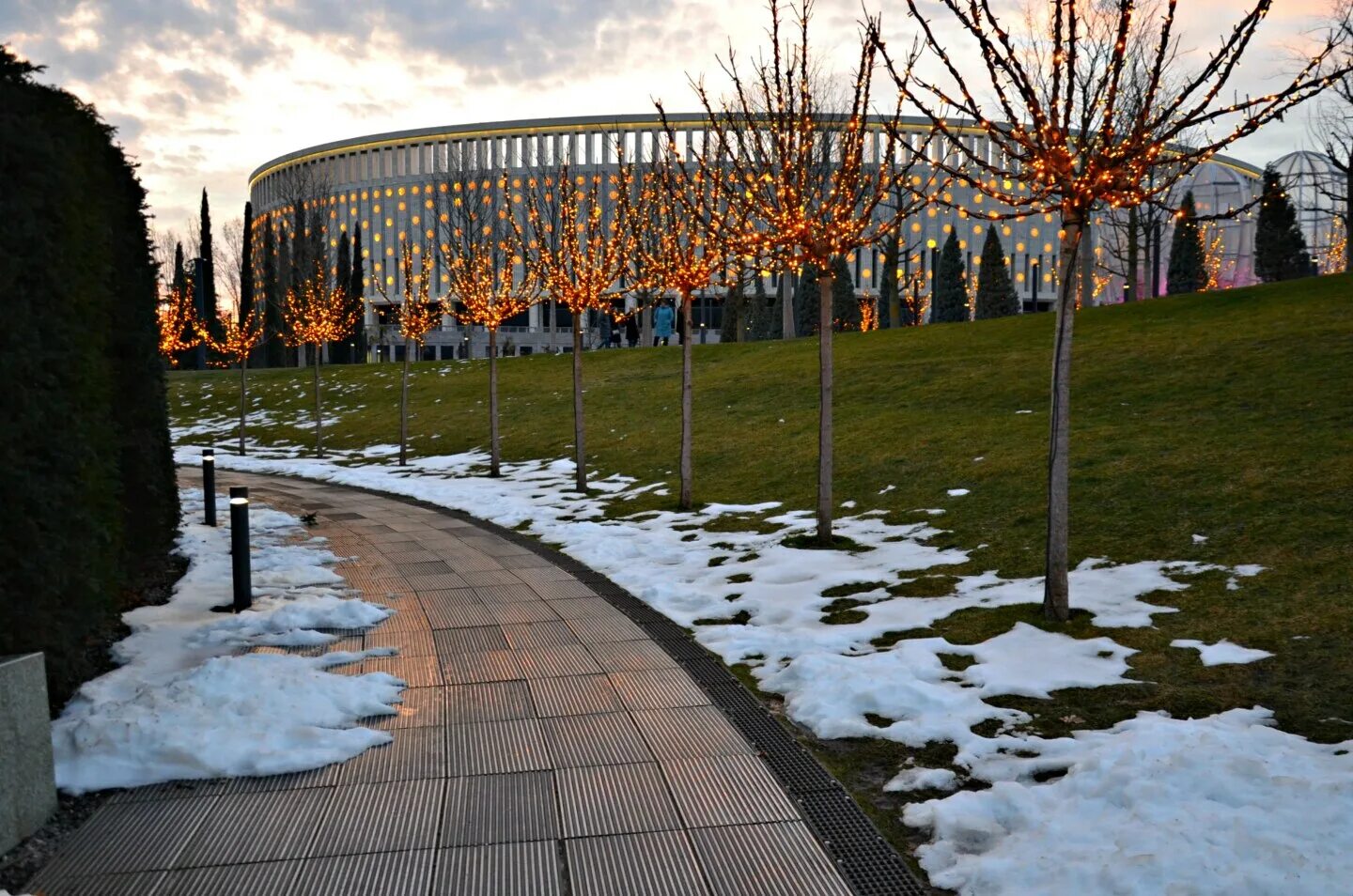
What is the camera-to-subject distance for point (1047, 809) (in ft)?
14.4

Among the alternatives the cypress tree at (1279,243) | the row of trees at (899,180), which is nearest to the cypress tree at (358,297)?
the row of trees at (899,180)

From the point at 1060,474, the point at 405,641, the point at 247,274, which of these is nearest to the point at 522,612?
the point at 405,641

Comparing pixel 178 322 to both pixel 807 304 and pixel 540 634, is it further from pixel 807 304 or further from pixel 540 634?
pixel 540 634

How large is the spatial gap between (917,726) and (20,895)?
14.7 feet

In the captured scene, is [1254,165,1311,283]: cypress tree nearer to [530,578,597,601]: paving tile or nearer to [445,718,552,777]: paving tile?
[530,578,597,601]: paving tile

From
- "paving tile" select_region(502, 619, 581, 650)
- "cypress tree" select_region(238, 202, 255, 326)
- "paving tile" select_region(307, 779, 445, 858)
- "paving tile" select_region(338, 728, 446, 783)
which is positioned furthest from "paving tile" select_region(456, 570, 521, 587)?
"cypress tree" select_region(238, 202, 255, 326)

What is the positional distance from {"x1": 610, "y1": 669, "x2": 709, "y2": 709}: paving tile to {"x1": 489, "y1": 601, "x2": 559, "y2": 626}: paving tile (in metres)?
1.71

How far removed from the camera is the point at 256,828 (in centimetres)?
431

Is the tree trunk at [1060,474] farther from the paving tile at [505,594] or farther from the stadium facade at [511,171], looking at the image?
the stadium facade at [511,171]

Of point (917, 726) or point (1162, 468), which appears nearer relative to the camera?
point (917, 726)

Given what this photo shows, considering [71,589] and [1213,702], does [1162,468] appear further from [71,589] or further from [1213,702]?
[71,589]

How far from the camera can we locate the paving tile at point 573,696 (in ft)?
19.3

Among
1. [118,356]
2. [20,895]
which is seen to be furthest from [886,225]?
[20,895]

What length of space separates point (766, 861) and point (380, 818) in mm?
1840
